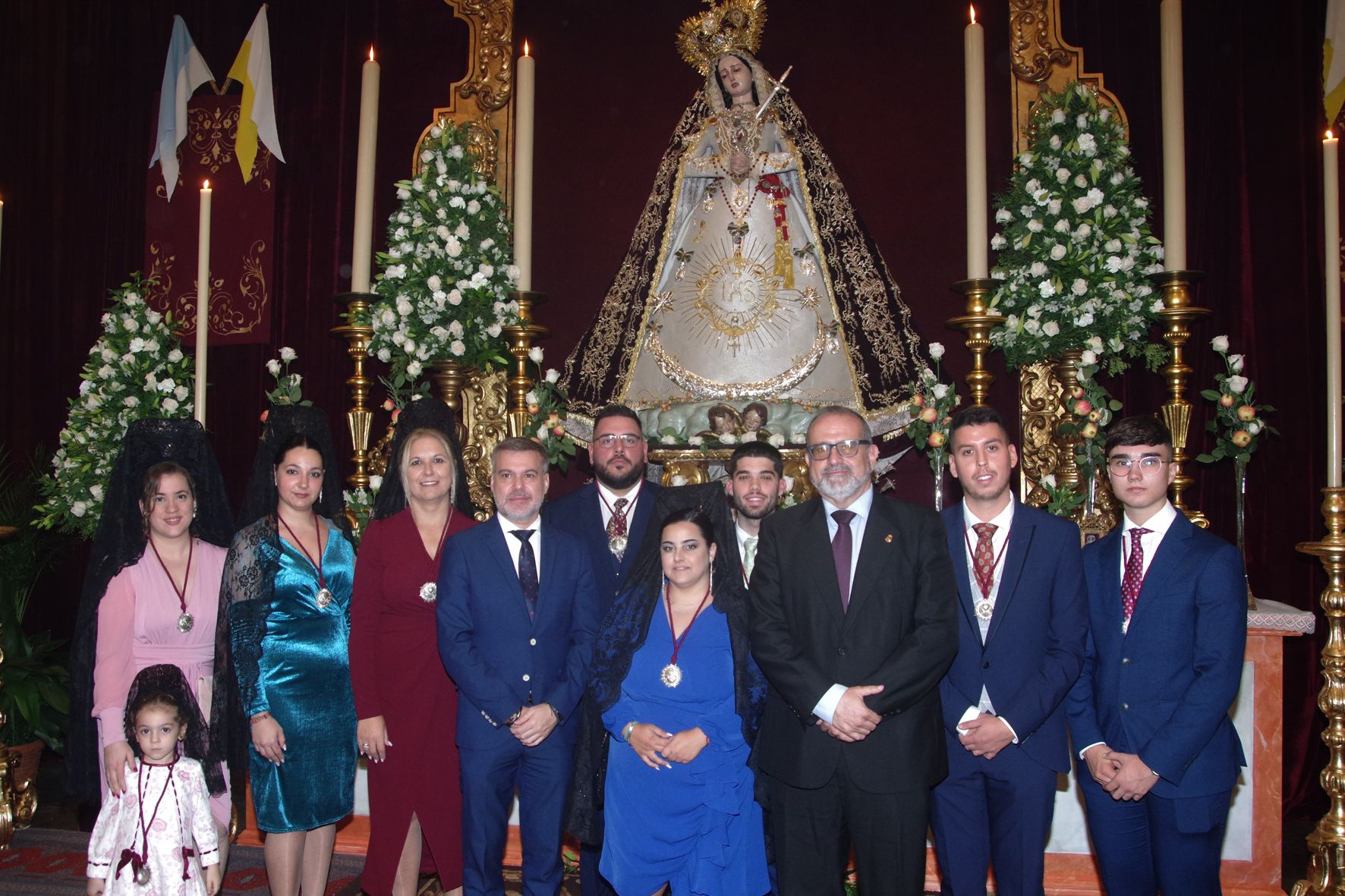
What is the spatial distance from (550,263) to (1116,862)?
4192 mm

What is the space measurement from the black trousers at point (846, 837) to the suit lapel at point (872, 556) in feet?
1.53

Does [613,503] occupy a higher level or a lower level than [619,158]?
lower

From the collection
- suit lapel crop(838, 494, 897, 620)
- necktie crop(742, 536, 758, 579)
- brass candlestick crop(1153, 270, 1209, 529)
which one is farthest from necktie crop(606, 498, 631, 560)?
brass candlestick crop(1153, 270, 1209, 529)

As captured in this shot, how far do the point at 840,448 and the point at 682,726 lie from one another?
38.3 inches

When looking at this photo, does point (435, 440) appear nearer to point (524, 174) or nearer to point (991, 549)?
point (524, 174)

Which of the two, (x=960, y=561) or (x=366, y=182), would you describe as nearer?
(x=960, y=561)

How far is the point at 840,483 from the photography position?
2.97 m

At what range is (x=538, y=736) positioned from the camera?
308 centimetres

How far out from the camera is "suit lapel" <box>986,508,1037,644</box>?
289 cm

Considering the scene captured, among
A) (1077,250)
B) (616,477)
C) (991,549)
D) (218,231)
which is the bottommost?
(991,549)

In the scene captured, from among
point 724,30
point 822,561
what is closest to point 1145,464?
point 822,561

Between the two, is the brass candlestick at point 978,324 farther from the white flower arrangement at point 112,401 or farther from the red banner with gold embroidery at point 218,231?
the red banner with gold embroidery at point 218,231

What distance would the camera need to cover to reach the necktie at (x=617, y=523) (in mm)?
3793

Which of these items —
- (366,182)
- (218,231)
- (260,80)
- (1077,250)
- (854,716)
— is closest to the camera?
(854,716)
